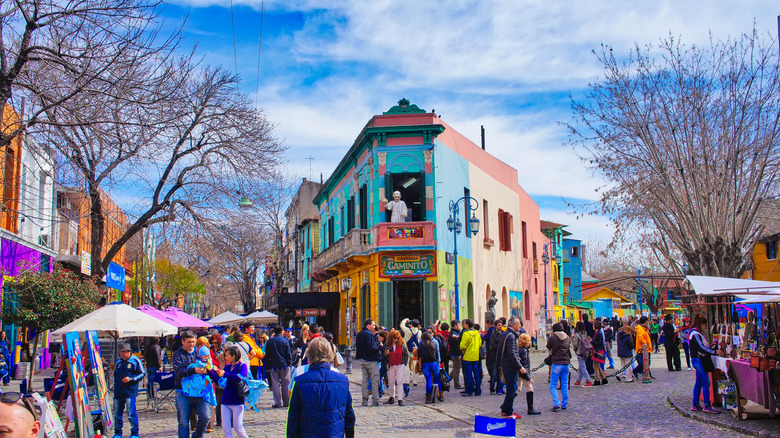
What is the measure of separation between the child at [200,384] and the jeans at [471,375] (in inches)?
279

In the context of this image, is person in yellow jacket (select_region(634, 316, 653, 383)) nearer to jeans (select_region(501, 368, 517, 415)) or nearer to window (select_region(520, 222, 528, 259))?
jeans (select_region(501, 368, 517, 415))

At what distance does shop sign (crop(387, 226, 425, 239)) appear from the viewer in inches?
984

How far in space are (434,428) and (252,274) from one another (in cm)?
3778

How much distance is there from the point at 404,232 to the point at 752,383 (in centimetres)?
1596

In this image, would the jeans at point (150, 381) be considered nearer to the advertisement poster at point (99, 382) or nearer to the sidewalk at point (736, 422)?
the advertisement poster at point (99, 382)

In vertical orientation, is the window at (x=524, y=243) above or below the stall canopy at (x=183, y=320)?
above

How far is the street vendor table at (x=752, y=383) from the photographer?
9.69m

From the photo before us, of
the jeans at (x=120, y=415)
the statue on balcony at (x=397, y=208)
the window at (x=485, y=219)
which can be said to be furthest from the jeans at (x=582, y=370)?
the window at (x=485, y=219)

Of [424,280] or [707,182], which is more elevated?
[707,182]

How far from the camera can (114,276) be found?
63.1ft

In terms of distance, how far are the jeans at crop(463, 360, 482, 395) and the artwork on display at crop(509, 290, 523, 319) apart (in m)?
17.8

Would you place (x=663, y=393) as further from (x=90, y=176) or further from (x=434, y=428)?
(x=90, y=176)

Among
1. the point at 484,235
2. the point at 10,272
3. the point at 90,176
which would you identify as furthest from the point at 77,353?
the point at 484,235

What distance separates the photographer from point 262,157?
18.3 m
